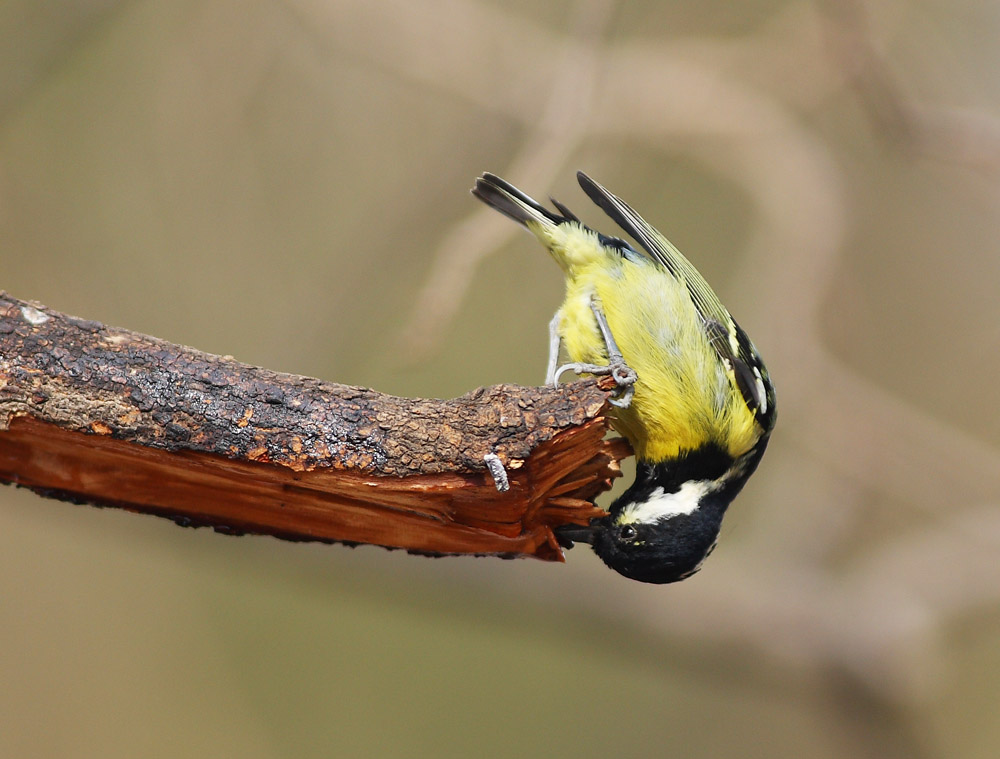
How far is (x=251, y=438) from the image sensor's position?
2002 millimetres

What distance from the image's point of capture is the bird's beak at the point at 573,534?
2.87m

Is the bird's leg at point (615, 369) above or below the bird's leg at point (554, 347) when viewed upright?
below

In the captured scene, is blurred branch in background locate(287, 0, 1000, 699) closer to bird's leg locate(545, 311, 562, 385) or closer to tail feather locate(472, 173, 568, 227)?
tail feather locate(472, 173, 568, 227)

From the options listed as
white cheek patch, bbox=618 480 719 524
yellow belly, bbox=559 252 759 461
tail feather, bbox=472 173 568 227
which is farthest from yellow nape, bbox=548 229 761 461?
tail feather, bbox=472 173 568 227

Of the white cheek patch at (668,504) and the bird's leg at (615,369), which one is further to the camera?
the bird's leg at (615,369)

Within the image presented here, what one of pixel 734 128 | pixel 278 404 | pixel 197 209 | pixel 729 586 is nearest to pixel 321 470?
pixel 278 404

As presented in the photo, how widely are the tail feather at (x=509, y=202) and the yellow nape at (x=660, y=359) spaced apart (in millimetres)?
414

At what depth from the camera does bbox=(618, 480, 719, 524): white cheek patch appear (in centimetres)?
306

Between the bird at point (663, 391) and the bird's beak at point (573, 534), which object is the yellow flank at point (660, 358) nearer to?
the bird at point (663, 391)

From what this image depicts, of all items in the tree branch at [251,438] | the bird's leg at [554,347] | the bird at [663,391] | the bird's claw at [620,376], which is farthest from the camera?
the bird's leg at [554,347]

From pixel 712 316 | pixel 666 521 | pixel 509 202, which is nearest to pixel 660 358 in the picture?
pixel 712 316

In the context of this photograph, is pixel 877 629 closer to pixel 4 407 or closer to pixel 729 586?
pixel 729 586

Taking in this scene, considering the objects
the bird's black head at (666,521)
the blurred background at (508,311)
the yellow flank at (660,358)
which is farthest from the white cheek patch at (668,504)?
the blurred background at (508,311)

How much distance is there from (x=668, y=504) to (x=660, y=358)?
60 cm
